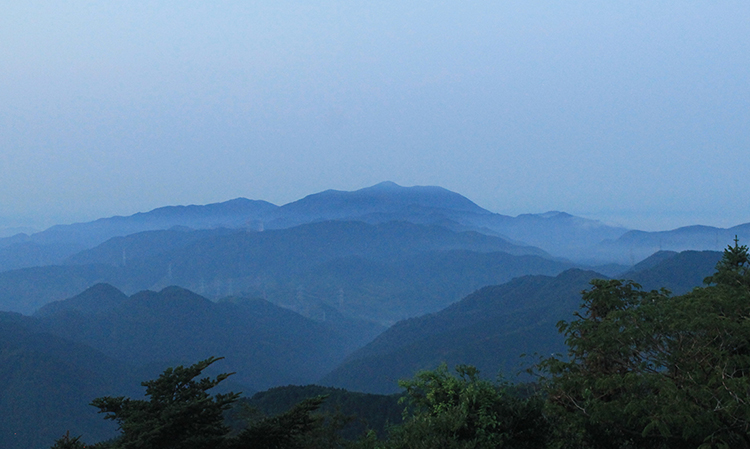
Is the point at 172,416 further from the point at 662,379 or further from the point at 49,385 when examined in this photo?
the point at 49,385

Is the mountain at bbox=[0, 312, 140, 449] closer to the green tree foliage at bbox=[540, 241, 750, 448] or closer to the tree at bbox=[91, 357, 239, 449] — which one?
the tree at bbox=[91, 357, 239, 449]

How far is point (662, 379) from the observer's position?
43.5 feet

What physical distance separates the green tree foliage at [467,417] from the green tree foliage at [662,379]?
936mm

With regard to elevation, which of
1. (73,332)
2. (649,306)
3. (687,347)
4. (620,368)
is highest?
(649,306)

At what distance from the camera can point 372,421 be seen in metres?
78.9

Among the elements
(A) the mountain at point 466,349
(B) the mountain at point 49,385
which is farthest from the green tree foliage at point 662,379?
(A) the mountain at point 466,349

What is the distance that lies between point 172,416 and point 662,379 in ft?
43.1

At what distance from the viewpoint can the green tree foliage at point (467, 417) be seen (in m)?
14.3

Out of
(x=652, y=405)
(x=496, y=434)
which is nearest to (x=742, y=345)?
(x=652, y=405)

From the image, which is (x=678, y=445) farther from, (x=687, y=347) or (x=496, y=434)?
(x=496, y=434)

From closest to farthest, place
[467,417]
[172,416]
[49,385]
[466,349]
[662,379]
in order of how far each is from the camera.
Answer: [662,379]
[172,416]
[467,417]
[49,385]
[466,349]

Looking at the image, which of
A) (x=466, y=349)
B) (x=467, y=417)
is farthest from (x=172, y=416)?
(x=466, y=349)

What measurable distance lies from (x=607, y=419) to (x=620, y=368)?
3.31 meters

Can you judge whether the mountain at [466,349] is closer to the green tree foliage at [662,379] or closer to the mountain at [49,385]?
the mountain at [49,385]
